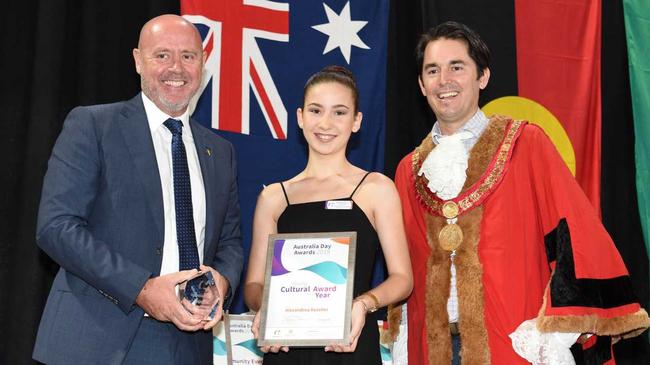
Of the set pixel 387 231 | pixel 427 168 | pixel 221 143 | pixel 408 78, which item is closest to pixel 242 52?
pixel 408 78

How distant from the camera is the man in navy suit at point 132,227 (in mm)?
2637

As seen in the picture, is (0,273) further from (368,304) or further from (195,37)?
(368,304)

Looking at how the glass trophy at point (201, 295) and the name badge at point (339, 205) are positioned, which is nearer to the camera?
the glass trophy at point (201, 295)

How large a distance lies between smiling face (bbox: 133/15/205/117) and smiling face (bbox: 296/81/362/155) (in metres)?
0.49

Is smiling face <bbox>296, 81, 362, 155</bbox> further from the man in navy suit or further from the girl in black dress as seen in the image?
the man in navy suit

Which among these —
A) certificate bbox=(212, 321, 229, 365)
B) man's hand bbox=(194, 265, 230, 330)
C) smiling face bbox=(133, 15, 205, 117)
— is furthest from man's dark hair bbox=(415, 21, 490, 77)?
certificate bbox=(212, 321, 229, 365)

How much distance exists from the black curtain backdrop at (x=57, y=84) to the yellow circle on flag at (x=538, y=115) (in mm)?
64

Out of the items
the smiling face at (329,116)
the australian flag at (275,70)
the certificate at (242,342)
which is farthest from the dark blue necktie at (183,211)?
the australian flag at (275,70)

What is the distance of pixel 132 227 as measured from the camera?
2.76 m

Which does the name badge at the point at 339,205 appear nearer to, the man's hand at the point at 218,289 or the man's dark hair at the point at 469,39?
the man's hand at the point at 218,289

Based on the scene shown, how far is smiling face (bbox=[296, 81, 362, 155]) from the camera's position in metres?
2.94

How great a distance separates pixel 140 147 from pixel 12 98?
6.38ft

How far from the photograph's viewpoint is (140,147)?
113 inches

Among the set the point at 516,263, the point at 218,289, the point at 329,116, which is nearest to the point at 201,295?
the point at 218,289
